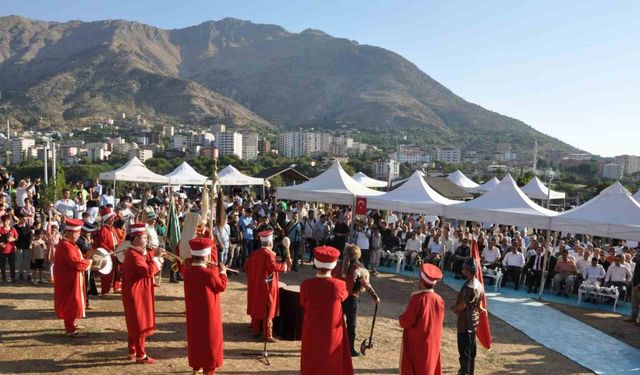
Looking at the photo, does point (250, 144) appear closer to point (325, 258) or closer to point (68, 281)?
point (68, 281)

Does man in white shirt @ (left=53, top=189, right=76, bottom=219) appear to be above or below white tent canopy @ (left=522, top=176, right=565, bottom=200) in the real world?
below

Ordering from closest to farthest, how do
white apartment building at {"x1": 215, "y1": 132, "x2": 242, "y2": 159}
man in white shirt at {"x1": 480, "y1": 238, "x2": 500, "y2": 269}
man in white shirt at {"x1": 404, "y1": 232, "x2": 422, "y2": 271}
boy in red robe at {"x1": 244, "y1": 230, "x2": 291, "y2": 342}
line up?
boy in red robe at {"x1": 244, "y1": 230, "x2": 291, "y2": 342}
man in white shirt at {"x1": 480, "y1": 238, "x2": 500, "y2": 269}
man in white shirt at {"x1": 404, "y1": 232, "x2": 422, "y2": 271}
white apartment building at {"x1": 215, "y1": 132, "x2": 242, "y2": 159}

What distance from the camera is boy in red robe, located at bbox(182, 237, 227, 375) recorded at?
6.36 metres

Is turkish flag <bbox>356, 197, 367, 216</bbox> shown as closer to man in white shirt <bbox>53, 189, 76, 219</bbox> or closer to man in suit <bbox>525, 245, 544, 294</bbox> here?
man in suit <bbox>525, 245, 544, 294</bbox>

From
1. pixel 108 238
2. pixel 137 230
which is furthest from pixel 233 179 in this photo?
pixel 137 230

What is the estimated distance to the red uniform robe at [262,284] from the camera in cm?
801

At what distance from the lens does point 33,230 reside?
11.3 m

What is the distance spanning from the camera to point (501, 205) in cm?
1404

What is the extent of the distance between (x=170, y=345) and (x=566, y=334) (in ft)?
23.5

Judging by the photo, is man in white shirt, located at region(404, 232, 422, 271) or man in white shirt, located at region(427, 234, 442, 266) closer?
man in white shirt, located at region(427, 234, 442, 266)

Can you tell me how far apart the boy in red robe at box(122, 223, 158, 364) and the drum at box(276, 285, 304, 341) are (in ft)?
6.98

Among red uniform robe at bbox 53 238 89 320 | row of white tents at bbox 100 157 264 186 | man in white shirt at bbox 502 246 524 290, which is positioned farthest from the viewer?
row of white tents at bbox 100 157 264 186

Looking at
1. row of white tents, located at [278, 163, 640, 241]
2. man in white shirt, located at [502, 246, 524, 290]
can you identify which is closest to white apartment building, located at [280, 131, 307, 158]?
row of white tents, located at [278, 163, 640, 241]

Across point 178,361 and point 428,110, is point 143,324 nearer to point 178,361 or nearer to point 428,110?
point 178,361
